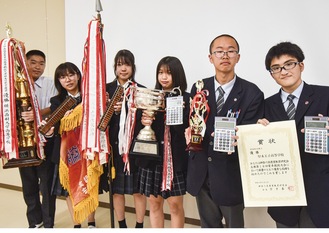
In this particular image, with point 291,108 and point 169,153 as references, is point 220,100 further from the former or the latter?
point 169,153

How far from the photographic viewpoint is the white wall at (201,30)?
84.2 inches

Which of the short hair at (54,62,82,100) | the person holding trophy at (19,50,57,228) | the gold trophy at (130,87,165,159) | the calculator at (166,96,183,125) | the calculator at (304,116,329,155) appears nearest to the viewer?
the calculator at (304,116,329,155)

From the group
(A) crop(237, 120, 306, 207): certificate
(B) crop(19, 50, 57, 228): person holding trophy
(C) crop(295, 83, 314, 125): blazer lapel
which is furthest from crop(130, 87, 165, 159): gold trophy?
(B) crop(19, 50, 57, 228): person holding trophy

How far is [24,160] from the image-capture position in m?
2.13

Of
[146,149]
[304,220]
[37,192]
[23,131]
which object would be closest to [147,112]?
[146,149]

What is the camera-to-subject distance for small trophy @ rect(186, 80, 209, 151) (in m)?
1.60

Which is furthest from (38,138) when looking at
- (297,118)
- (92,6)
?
(297,118)

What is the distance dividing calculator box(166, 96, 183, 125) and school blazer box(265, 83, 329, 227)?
526mm

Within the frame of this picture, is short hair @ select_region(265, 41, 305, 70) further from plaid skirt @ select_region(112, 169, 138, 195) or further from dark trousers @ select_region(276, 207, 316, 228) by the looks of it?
plaid skirt @ select_region(112, 169, 138, 195)

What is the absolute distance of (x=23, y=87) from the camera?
6.85 feet

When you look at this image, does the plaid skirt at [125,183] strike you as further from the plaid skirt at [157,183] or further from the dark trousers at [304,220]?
the dark trousers at [304,220]

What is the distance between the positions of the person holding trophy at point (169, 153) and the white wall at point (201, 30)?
25.1 inches

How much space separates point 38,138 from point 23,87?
1.28 feet

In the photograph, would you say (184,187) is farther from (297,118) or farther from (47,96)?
(47,96)
